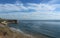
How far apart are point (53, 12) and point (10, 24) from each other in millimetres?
794

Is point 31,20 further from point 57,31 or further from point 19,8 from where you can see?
point 57,31

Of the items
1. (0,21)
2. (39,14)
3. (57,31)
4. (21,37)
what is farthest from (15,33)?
(57,31)

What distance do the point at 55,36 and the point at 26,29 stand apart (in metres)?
0.53

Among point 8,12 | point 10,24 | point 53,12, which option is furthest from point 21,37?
point 53,12

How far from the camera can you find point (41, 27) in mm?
2910

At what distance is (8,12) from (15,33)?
405mm

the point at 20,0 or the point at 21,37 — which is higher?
the point at 20,0

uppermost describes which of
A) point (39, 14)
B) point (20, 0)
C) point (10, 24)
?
point (20, 0)

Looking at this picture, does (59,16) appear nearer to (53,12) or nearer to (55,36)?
(53,12)

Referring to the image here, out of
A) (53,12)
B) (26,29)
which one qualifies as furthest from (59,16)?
(26,29)

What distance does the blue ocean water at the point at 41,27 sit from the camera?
2.86 meters

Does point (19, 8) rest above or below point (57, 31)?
above

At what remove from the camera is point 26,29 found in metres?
2.93

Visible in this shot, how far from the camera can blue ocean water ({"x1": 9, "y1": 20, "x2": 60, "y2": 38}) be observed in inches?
113
